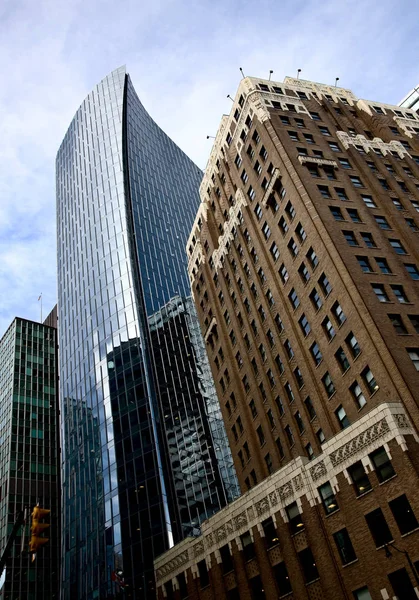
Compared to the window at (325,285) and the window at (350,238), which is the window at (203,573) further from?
the window at (350,238)

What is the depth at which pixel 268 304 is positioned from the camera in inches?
2458

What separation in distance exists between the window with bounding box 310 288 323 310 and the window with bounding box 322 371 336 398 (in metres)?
6.19

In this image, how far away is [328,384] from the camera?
5000cm

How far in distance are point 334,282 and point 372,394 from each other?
10.7 metres

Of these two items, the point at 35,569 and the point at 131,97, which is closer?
the point at 35,569

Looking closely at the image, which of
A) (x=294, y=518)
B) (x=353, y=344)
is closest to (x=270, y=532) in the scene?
(x=294, y=518)

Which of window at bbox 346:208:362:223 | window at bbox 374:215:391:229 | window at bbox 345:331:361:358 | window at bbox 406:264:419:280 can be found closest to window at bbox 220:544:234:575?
window at bbox 345:331:361:358

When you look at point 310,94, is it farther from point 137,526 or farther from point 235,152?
point 137,526

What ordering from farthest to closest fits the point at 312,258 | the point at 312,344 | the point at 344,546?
the point at 312,258 < the point at 312,344 < the point at 344,546

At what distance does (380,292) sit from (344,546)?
20290 millimetres

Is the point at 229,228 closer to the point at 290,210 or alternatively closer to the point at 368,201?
the point at 290,210

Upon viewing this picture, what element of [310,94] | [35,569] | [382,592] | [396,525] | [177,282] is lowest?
[382,592]

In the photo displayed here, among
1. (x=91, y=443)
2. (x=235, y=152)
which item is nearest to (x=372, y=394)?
(x=235, y=152)

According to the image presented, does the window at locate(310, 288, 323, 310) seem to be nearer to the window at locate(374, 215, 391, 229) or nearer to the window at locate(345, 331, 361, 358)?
the window at locate(345, 331, 361, 358)
